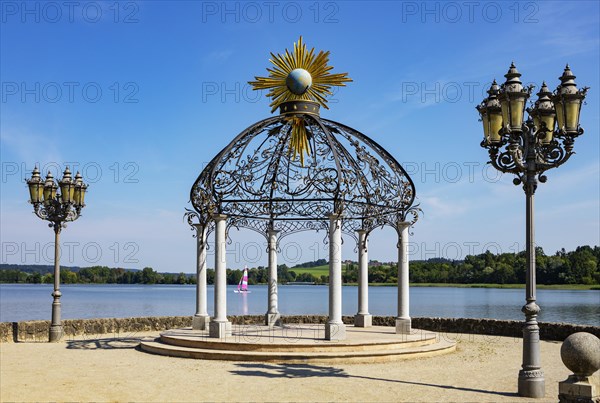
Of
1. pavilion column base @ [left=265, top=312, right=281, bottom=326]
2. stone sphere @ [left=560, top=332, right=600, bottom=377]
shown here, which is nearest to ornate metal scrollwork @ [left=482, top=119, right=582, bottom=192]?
stone sphere @ [left=560, top=332, right=600, bottom=377]

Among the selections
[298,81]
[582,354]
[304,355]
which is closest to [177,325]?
[304,355]

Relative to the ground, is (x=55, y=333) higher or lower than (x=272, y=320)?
lower

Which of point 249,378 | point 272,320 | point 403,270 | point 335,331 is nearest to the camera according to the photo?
point 249,378

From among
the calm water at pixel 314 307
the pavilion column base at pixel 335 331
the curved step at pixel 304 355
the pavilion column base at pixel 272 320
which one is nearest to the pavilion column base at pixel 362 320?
the pavilion column base at pixel 272 320

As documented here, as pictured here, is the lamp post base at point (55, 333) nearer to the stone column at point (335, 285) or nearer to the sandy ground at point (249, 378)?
the sandy ground at point (249, 378)

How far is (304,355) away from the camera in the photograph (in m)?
14.8

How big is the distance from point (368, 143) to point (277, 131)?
2.53 m

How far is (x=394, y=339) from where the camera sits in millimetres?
16609

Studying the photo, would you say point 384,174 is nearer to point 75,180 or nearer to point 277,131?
point 277,131

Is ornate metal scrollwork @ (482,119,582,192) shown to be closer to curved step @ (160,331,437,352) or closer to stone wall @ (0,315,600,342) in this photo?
curved step @ (160,331,437,352)

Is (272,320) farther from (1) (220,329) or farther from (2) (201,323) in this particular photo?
(1) (220,329)

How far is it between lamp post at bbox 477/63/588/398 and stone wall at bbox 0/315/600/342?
904 centimetres

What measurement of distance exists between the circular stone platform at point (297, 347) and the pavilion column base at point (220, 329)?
0.49 ft

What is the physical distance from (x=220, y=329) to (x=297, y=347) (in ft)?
7.65
